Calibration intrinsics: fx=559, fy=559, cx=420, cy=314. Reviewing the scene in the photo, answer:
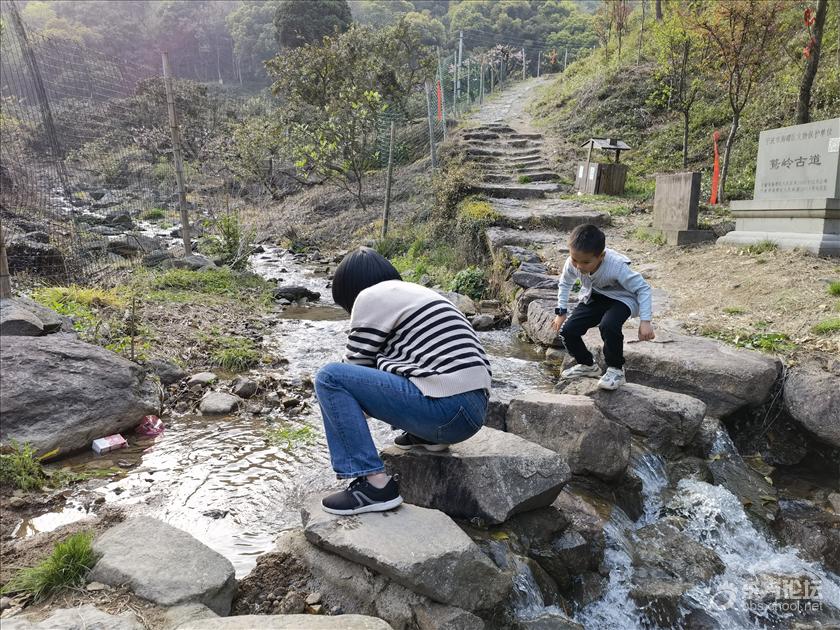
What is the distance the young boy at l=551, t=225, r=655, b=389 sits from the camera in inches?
152

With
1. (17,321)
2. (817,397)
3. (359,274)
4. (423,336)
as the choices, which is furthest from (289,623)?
(817,397)

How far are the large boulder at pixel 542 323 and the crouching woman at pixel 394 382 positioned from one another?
3871mm

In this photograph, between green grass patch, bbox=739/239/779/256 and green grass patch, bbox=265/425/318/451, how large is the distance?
6701 millimetres

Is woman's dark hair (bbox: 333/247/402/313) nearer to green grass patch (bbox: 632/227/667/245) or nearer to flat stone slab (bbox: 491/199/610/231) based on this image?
flat stone slab (bbox: 491/199/610/231)

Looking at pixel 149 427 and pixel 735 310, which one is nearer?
pixel 149 427

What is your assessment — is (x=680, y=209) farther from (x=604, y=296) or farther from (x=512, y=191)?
(x=604, y=296)

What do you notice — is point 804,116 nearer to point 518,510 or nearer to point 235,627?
point 518,510

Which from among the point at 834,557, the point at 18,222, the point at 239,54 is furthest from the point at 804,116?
the point at 239,54

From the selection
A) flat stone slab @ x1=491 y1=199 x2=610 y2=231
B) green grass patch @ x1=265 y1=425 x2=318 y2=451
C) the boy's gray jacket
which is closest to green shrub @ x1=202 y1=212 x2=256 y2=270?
flat stone slab @ x1=491 y1=199 x2=610 y2=231

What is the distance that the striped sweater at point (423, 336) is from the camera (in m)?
2.55

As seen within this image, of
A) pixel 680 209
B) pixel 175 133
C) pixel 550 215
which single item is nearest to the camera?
pixel 175 133

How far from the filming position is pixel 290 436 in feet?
14.4

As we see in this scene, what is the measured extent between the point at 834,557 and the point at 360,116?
14.3 m

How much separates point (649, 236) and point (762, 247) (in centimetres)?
249
